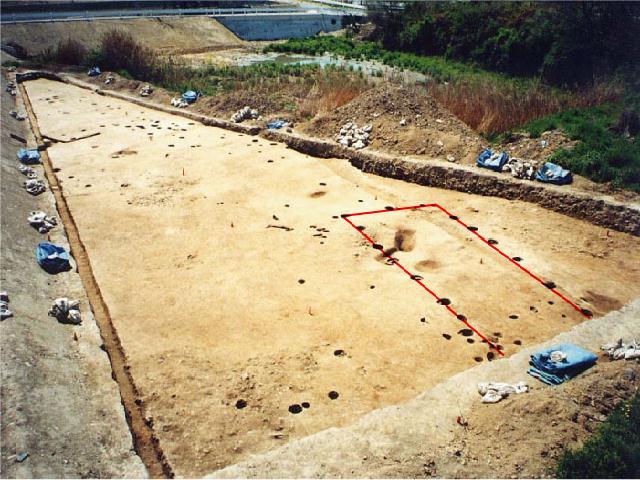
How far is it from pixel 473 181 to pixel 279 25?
28570 mm

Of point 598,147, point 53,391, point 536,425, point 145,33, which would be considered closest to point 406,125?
point 598,147

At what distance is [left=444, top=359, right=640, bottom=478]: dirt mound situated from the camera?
363 cm

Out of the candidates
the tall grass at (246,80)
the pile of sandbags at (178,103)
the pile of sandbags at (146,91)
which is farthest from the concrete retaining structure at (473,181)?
the pile of sandbags at (146,91)

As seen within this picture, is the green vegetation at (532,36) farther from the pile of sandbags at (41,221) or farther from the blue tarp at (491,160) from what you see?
the pile of sandbags at (41,221)

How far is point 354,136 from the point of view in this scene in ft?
36.1

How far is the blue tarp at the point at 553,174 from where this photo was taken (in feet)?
27.7

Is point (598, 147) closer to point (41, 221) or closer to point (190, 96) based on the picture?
point (41, 221)

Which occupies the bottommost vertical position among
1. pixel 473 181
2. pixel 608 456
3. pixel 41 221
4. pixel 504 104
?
pixel 41 221

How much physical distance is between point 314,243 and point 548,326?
323 cm

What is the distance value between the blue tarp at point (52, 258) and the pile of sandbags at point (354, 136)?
19.9ft

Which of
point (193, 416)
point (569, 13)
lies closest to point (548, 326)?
point (193, 416)

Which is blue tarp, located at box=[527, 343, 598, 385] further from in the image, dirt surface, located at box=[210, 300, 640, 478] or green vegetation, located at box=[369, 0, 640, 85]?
green vegetation, located at box=[369, 0, 640, 85]

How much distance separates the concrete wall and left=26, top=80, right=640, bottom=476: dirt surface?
980 inches

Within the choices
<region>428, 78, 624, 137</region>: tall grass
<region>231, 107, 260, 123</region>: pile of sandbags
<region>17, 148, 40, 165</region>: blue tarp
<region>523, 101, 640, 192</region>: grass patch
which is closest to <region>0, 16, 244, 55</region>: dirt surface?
<region>231, 107, 260, 123</region>: pile of sandbags
